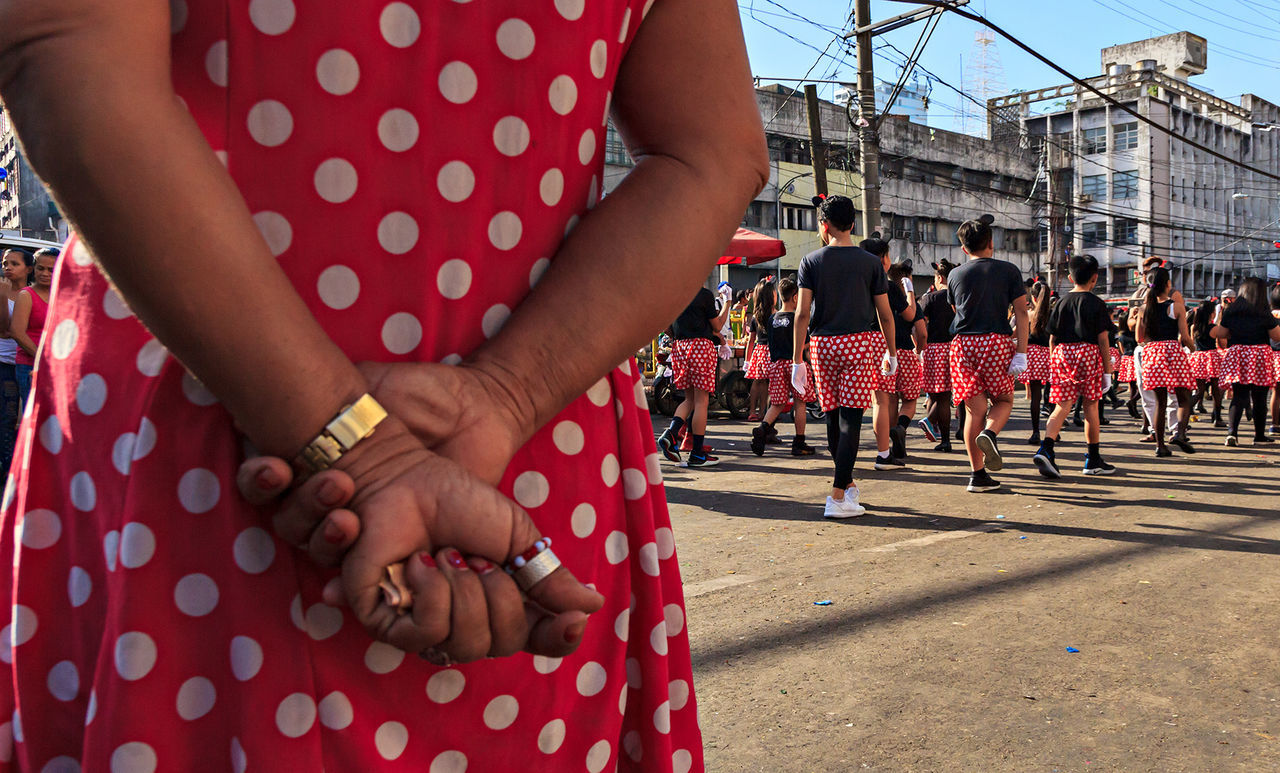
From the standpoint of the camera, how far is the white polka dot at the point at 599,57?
90 cm

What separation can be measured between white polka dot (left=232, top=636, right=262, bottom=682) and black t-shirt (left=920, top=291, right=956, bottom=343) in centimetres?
1036

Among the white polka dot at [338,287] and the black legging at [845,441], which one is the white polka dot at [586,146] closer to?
the white polka dot at [338,287]

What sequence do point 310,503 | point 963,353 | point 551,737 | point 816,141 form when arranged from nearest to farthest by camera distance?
point 310,503
point 551,737
point 963,353
point 816,141

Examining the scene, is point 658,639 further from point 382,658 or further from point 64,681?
point 64,681

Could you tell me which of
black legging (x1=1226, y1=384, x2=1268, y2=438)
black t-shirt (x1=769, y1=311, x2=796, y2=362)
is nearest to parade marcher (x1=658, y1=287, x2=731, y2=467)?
black t-shirt (x1=769, y1=311, x2=796, y2=362)

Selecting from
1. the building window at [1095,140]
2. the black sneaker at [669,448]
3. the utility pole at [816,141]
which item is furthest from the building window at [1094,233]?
the black sneaker at [669,448]

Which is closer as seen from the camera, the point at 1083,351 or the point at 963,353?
the point at 963,353

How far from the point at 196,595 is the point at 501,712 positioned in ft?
0.90

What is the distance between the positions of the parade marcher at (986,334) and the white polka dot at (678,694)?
6.78 meters

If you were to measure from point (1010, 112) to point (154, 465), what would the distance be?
67.6 metres

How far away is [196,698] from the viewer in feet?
2.51

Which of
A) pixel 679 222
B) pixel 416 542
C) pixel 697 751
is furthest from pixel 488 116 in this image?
pixel 697 751

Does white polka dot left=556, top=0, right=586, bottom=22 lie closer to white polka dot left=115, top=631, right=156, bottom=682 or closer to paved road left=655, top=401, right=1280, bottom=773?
white polka dot left=115, top=631, right=156, bottom=682

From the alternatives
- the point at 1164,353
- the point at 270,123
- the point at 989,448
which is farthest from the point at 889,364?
the point at 270,123
